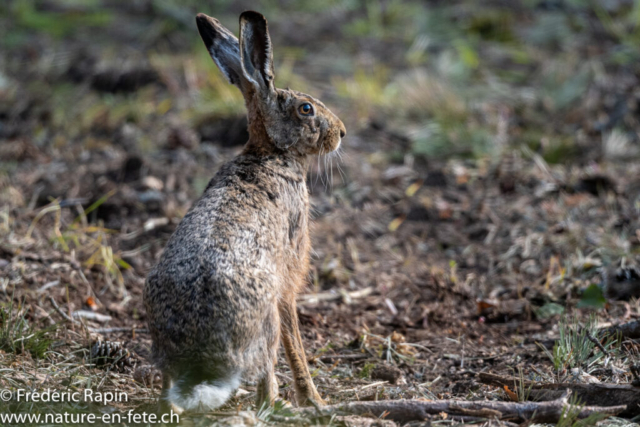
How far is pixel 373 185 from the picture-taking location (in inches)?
309

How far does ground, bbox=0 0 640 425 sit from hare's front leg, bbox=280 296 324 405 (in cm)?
22

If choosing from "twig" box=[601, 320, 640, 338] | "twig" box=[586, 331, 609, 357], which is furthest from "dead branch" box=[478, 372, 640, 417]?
"twig" box=[601, 320, 640, 338]

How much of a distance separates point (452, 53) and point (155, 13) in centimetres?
507

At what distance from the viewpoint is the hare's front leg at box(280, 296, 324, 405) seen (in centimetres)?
416

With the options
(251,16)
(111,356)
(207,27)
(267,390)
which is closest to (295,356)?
(267,390)

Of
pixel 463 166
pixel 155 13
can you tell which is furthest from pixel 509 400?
pixel 155 13

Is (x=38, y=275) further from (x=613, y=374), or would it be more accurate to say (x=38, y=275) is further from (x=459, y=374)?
(x=613, y=374)

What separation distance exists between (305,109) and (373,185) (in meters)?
3.25

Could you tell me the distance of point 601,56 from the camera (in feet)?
34.2

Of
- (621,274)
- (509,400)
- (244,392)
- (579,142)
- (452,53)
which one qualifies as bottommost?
(244,392)

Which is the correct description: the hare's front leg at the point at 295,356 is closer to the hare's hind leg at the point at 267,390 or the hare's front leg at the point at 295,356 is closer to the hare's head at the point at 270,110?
→ the hare's hind leg at the point at 267,390

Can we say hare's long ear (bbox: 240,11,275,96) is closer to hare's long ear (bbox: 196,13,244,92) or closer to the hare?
the hare

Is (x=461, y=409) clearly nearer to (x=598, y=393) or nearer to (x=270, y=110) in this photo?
(x=598, y=393)

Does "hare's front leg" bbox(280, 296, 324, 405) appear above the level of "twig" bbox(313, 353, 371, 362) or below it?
above
